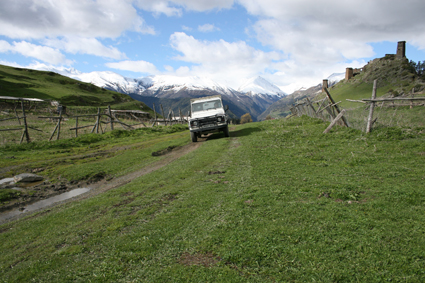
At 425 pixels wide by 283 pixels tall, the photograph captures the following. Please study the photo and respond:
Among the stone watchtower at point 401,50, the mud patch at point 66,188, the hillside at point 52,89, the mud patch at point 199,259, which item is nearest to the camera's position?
the mud patch at point 199,259

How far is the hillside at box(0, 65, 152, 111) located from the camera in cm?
9131

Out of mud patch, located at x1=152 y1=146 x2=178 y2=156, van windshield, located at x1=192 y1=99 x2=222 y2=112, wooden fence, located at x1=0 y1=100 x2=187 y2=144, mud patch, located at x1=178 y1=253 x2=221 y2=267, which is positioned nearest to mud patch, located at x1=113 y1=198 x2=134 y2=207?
mud patch, located at x1=178 y1=253 x2=221 y2=267

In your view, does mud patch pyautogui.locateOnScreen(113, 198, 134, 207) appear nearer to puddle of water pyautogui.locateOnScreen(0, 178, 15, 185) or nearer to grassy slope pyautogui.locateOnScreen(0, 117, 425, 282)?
grassy slope pyautogui.locateOnScreen(0, 117, 425, 282)

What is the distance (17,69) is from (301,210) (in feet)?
551

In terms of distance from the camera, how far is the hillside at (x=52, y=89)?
91.3m

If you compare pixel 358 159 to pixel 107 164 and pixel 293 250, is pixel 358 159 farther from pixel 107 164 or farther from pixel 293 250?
pixel 107 164

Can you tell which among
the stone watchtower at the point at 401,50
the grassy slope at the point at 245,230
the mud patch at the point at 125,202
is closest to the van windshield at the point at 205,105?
the grassy slope at the point at 245,230

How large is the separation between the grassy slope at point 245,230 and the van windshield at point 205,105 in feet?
41.6

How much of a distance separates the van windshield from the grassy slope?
500 inches

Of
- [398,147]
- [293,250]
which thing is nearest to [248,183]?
[293,250]

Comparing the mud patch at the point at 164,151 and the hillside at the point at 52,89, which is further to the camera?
the hillside at the point at 52,89

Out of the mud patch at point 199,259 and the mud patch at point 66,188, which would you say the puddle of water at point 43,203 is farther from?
the mud patch at point 199,259

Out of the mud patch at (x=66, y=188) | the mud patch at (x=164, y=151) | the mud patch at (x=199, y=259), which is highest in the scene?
the mud patch at (x=199, y=259)

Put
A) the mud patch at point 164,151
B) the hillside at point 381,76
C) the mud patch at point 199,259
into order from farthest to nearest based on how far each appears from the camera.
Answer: the hillside at point 381,76, the mud patch at point 164,151, the mud patch at point 199,259
